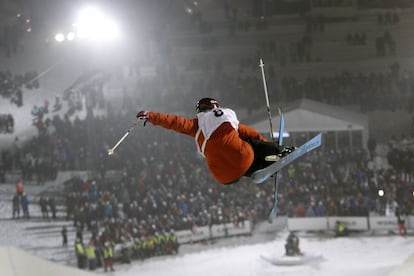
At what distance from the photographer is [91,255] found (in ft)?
40.0

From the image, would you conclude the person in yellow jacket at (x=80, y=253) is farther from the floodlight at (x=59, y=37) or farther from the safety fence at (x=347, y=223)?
the floodlight at (x=59, y=37)

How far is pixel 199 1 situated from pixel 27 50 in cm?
393

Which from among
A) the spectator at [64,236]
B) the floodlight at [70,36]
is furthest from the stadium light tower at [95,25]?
the spectator at [64,236]

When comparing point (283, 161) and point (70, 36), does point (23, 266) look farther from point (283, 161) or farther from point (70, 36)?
point (70, 36)

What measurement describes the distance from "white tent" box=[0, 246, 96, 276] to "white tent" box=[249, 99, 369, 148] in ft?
18.1

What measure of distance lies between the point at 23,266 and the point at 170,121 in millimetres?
4356

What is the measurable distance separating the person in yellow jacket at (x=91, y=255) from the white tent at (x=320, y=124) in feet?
13.2

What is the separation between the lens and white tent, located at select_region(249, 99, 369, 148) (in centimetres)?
1286

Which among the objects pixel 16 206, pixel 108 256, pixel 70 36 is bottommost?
pixel 108 256

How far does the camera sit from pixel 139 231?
12391 mm

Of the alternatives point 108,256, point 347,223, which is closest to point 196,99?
point 108,256

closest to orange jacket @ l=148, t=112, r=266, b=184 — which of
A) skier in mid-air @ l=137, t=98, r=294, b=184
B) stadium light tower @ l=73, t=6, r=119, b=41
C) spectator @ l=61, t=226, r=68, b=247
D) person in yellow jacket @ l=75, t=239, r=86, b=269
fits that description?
skier in mid-air @ l=137, t=98, r=294, b=184

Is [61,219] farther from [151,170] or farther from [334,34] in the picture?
[334,34]

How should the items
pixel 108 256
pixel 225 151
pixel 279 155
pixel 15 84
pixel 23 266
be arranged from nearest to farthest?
pixel 225 151 < pixel 279 155 < pixel 23 266 < pixel 108 256 < pixel 15 84
